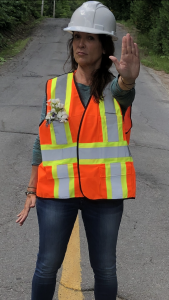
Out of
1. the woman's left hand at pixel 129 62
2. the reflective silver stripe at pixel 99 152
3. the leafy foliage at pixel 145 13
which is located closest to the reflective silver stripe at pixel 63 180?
the reflective silver stripe at pixel 99 152

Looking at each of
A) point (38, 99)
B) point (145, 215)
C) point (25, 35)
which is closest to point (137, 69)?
point (145, 215)

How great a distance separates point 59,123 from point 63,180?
0.96ft

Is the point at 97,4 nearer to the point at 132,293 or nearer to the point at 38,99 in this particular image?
the point at 132,293

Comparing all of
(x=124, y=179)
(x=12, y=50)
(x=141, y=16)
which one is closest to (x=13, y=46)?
(x=12, y=50)

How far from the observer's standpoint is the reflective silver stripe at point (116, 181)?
2.00 metres

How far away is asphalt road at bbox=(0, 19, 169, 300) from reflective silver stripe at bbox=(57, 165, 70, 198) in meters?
1.19

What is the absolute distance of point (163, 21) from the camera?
17922mm

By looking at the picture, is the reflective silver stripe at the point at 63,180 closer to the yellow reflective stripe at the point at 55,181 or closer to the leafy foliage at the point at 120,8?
the yellow reflective stripe at the point at 55,181

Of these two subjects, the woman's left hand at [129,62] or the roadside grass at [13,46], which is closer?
the woman's left hand at [129,62]

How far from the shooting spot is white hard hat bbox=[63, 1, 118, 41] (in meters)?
2.04

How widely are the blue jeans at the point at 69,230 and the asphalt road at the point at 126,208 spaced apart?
2.75 ft

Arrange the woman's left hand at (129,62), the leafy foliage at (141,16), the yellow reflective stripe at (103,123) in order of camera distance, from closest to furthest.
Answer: the woman's left hand at (129,62), the yellow reflective stripe at (103,123), the leafy foliage at (141,16)

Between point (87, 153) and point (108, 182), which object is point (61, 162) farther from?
point (108, 182)

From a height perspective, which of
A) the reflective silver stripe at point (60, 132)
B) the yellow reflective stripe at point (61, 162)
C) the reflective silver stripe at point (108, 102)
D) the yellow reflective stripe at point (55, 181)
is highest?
the reflective silver stripe at point (108, 102)
